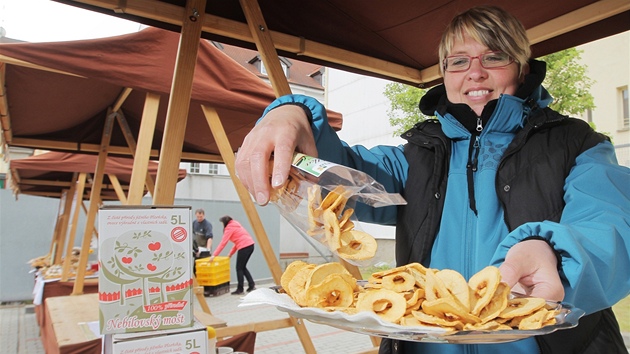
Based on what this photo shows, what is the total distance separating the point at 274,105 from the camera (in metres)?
1.27

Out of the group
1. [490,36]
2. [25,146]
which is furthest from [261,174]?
[25,146]

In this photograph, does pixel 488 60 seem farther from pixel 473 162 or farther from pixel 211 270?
pixel 211 270

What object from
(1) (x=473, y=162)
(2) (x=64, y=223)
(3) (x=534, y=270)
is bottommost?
(2) (x=64, y=223)

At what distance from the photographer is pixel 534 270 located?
889mm

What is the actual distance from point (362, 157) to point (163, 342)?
3.18 ft

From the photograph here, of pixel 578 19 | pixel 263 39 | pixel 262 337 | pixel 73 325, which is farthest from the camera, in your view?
pixel 262 337

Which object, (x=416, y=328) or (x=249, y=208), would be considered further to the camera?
(x=249, y=208)

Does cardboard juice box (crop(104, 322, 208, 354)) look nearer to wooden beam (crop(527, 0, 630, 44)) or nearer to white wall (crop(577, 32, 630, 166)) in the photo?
wooden beam (crop(527, 0, 630, 44))

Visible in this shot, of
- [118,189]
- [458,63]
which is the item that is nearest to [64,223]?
[118,189]

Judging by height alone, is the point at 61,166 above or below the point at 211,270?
above

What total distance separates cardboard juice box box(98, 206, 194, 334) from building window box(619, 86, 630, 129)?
14.9 metres

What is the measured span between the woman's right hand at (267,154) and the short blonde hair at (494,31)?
0.75 m

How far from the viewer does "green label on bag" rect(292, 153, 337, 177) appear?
979 mm

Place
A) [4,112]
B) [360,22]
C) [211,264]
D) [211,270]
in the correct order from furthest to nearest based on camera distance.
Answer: [211,270], [211,264], [4,112], [360,22]
